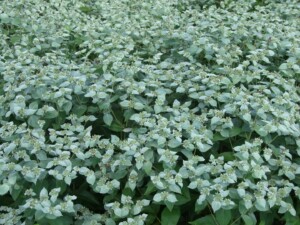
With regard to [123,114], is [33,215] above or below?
below

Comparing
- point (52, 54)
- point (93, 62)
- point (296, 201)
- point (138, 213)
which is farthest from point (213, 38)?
point (138, 213)

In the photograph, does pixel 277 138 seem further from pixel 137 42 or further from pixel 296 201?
pixel 137 42

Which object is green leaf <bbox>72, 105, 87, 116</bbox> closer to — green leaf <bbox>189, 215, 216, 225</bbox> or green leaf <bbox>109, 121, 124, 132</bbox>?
green leaf <bbox>109, 121, 124, 132</bbox>

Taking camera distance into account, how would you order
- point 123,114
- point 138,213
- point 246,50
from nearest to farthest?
point 138,213
point 123,114
point 246,50

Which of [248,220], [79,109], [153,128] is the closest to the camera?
[248,220]

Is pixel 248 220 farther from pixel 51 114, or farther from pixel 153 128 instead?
pixel 51 114

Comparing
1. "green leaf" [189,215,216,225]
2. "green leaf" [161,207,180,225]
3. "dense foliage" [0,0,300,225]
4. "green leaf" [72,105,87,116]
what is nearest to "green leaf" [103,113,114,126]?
"dense foliage" [0,0,300,225]

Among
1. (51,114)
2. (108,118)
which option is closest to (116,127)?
(108,118)
